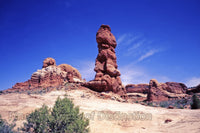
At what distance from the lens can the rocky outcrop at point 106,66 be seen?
76.8ft

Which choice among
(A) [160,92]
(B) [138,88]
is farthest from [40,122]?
(B) [138,88]

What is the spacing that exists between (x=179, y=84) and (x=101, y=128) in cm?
4977

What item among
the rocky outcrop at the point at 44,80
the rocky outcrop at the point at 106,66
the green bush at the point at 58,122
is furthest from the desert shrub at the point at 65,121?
the rocky outcrop at the point at 44,80

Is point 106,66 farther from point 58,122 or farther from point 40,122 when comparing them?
point 40,122

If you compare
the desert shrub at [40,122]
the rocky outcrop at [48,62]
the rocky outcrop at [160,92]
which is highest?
the rocky outcrop at [48,62]

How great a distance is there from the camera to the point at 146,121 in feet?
42.8

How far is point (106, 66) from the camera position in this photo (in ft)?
81.5

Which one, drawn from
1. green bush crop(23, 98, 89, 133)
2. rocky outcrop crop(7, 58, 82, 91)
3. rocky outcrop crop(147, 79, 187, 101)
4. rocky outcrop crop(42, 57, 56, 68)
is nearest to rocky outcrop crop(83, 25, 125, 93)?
rocky outcrop crop(7, 58, 82, 91)

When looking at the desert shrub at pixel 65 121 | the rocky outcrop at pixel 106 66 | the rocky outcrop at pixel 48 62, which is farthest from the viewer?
the rocky outcrop at pixel 48 62

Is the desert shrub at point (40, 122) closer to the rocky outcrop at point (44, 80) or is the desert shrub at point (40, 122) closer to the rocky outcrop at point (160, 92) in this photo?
the rocky outcrop at point (44, 80)

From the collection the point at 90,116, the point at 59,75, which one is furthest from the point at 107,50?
the point at 90,116

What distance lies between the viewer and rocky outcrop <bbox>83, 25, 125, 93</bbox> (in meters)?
23.4

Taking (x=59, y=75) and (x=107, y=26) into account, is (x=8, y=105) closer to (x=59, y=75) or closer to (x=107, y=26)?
(x=59, y=75)

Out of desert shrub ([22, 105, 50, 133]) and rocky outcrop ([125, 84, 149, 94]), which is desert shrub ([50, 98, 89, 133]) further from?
rocky outcrop ([125, 84, 149, 94])
